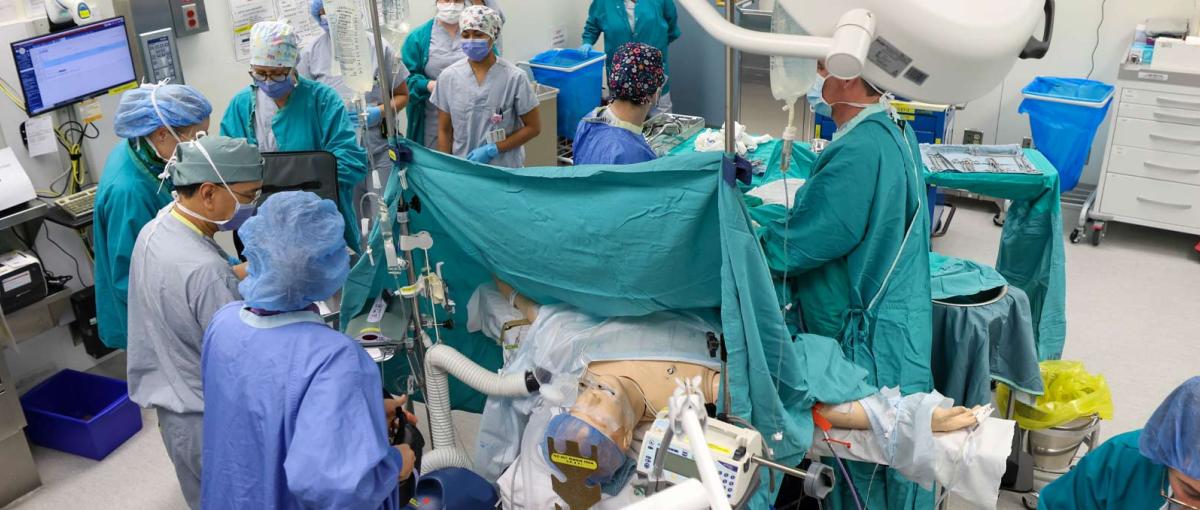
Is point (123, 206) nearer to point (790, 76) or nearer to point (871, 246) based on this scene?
point (790, 76)

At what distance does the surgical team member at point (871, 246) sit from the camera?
238 centimetres

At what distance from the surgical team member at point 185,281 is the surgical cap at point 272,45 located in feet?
2.74

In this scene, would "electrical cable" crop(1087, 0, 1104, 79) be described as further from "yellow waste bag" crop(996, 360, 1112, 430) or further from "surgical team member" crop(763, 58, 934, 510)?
"surgical team member" crop(763, 58, 934, 510)

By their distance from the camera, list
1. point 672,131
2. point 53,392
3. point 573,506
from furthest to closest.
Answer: point 672,131 < point 53,392 < point 573,506

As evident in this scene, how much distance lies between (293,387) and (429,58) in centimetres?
303

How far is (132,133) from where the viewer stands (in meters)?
2.82

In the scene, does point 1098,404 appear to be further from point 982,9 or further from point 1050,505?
point 982,9

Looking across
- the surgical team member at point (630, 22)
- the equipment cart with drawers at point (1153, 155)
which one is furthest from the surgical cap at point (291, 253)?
the equipment cart with drawers at point (1153, 155)

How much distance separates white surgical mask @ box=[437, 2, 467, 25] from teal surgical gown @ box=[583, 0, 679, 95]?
153 centimetres

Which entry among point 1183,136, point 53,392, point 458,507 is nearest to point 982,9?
point 458,507

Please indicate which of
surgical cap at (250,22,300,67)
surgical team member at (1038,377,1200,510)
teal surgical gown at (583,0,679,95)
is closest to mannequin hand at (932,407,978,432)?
surgical team member at (1038,377,1200,510)

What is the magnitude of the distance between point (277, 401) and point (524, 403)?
0.70m

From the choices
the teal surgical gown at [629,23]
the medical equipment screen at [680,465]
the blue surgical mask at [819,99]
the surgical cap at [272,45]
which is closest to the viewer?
the medical equipment screen at [680,465]

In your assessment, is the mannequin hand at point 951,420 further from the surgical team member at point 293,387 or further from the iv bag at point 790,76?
the surgical team member at point 293,387
